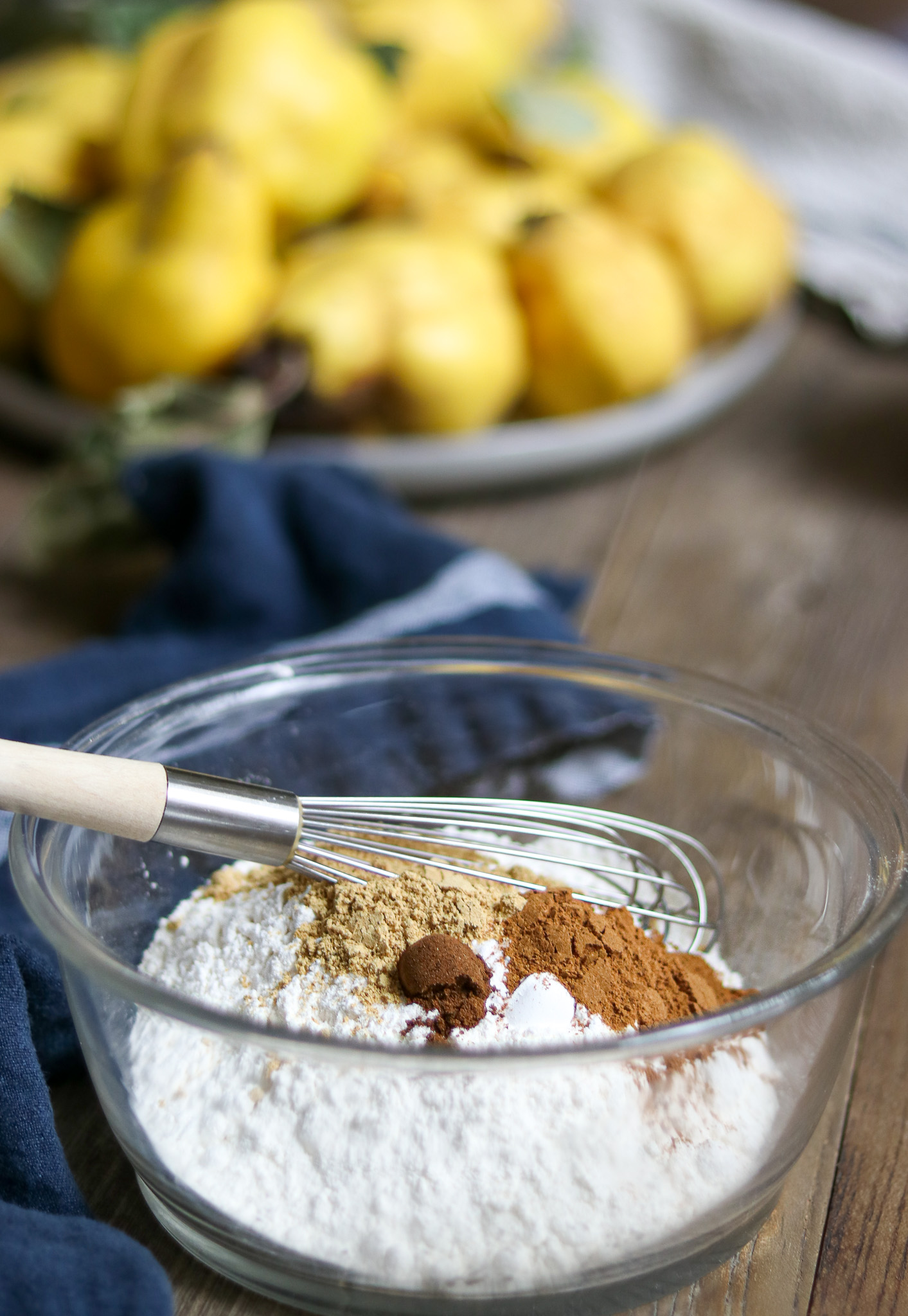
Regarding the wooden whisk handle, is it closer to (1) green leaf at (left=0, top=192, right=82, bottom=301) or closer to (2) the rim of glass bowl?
(2) the rim of glass bowl

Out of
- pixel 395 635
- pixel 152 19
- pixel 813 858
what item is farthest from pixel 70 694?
pixel 152 19

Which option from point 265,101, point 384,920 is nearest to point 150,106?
point 265,101

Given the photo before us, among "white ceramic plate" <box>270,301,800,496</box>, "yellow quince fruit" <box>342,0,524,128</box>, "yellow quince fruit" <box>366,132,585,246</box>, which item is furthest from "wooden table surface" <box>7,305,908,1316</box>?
"yellow quince fruit" <box>342,0,524,128</box>

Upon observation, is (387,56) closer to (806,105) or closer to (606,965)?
(806,105)

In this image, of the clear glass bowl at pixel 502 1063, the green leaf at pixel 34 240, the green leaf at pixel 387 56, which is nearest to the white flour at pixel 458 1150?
the clear glass bowl at pixel 502 1063

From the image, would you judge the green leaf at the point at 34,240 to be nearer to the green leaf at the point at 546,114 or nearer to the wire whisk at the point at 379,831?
the green leaf at the point at 546,114
